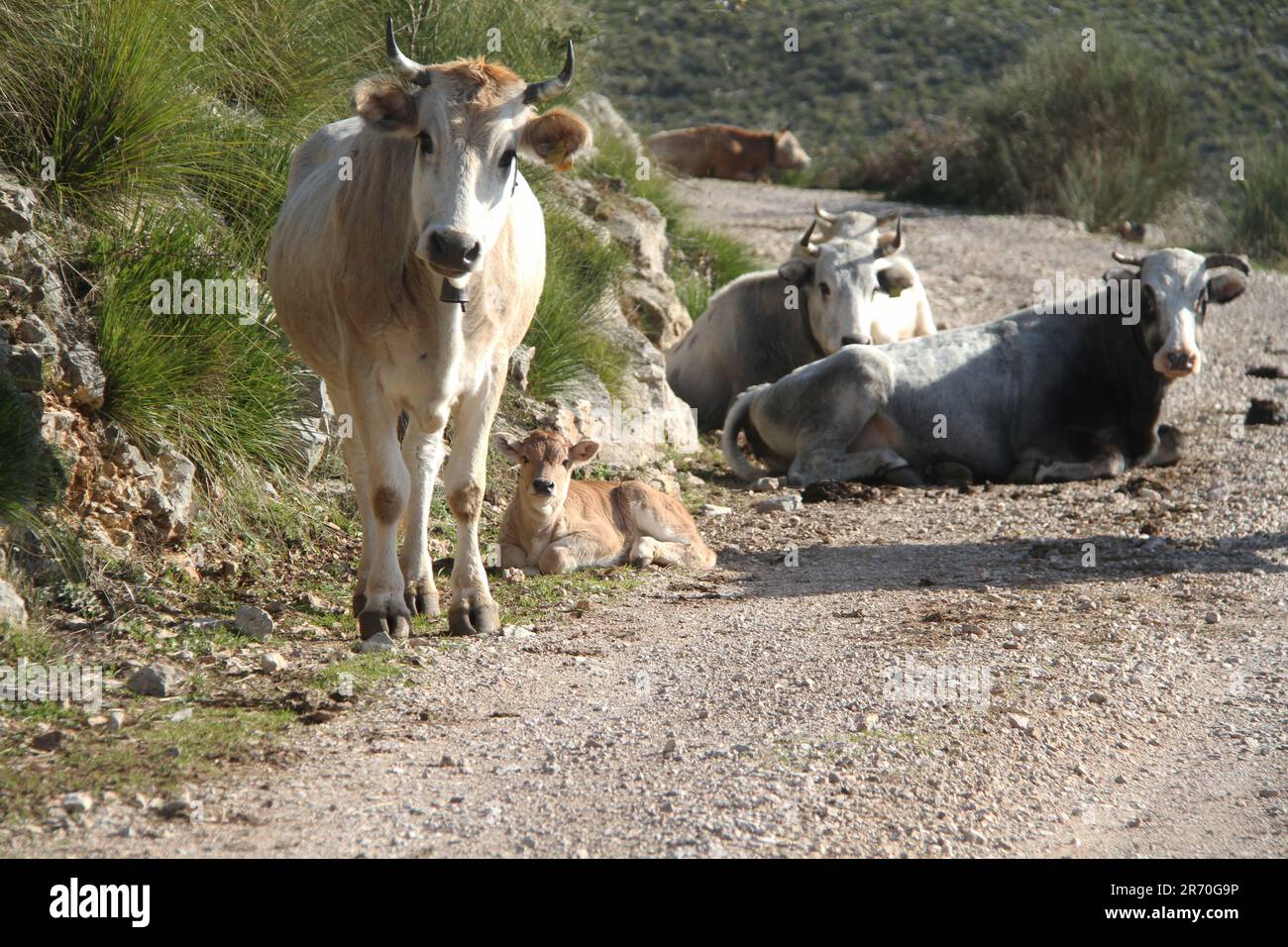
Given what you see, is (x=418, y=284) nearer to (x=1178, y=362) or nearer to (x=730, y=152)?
(x=1178, y=362)

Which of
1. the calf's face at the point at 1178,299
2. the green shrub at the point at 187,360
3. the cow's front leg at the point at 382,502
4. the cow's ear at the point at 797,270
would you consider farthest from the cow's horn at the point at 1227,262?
the cow's front leg at the point at 382,502

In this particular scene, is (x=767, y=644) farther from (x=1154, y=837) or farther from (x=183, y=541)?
(x=183, y=541)

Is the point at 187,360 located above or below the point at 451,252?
below

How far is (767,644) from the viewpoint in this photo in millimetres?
6273

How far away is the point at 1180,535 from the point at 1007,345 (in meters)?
3.16

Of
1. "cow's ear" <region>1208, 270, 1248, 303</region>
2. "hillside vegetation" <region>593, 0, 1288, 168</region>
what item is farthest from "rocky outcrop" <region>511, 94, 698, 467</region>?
"hillside vegetation" <region>593, 0, 1288, 168</region>

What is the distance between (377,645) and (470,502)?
0.90 metres

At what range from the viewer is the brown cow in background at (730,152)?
1069 inches

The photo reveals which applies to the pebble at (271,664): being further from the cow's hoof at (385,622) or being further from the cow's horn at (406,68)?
the cow's horn at (406,68)

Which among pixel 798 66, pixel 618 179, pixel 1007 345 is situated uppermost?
pixel 798 66

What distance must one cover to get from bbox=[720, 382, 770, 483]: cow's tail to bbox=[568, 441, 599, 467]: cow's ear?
8.91ft

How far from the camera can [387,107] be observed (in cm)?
587

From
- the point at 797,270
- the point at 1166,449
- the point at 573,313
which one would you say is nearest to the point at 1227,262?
the point at 1166,449
